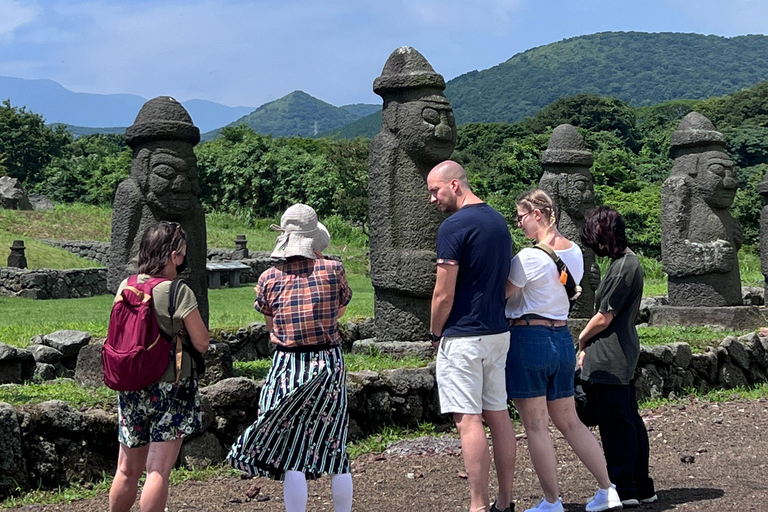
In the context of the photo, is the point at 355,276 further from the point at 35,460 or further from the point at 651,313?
the point at 35,460

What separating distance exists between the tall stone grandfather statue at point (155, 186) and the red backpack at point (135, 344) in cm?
286

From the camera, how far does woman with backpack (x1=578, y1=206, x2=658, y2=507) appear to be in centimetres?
552

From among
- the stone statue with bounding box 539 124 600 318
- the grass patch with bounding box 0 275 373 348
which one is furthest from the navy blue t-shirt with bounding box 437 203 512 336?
the stone statue with bounding box 539 124 600 318

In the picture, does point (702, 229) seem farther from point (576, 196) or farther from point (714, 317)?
point (576, 196)

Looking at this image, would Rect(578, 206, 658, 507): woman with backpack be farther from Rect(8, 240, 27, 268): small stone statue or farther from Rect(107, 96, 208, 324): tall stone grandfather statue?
Rect(8, 240, 27, 268): small stone statue

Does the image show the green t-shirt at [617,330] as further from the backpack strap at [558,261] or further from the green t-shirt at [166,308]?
the green t-shirt at [166,308]

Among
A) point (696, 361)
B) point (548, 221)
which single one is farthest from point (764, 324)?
Answer: point (548, 221)

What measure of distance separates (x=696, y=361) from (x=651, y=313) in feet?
8.45

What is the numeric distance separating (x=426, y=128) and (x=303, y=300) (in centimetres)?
413

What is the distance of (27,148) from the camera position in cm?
4391

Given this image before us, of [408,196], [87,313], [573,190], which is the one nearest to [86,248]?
[87,313]

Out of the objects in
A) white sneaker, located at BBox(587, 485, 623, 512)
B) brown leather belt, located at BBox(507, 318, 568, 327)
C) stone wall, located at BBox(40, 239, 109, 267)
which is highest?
brown leather belt, located at BBox(507, 318, 568, 327)

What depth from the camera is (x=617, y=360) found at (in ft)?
→ 18.3

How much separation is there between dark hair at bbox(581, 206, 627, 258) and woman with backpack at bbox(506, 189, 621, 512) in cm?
33
